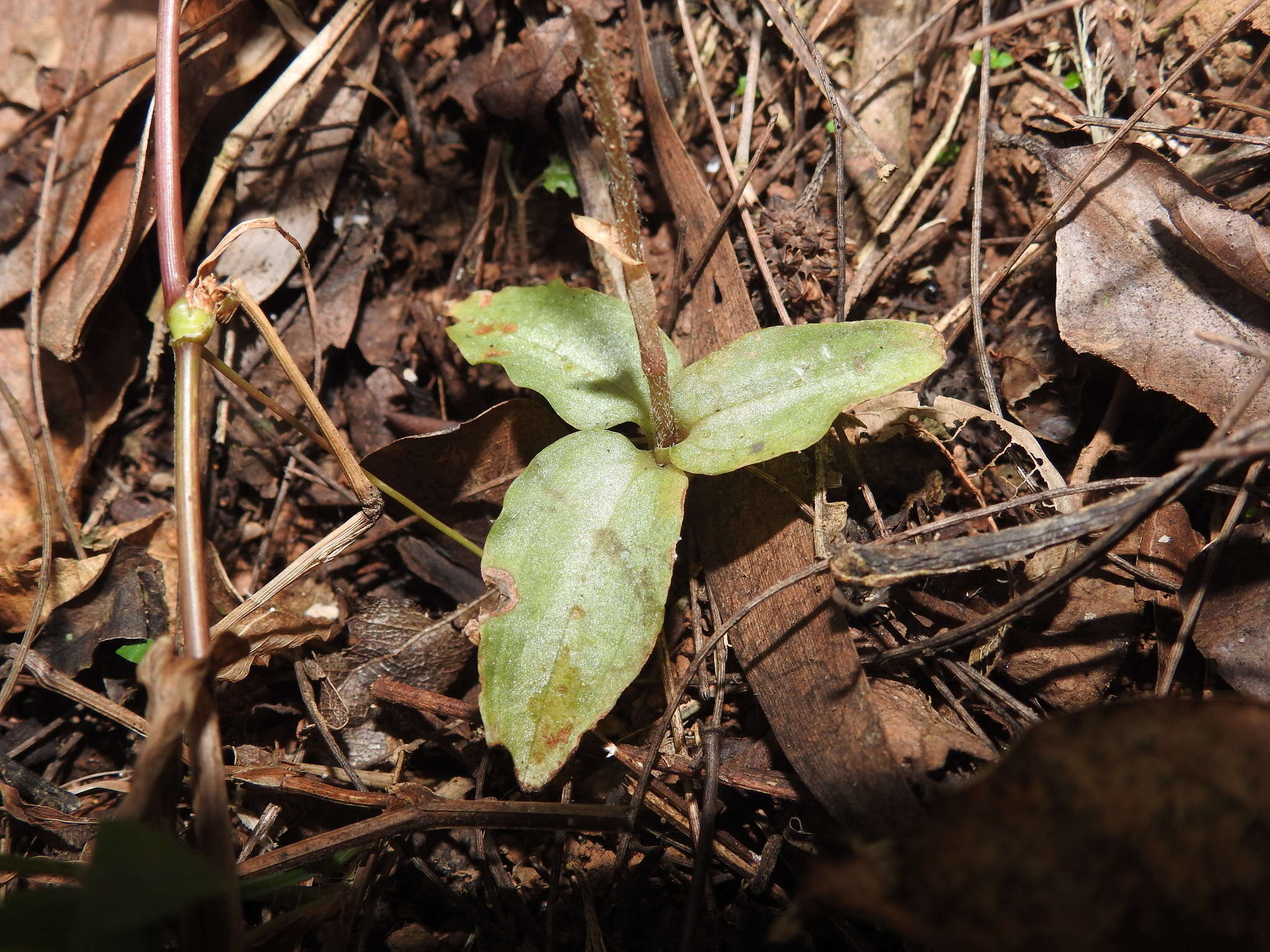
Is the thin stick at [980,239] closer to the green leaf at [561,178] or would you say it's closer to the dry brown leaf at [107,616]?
the green leaf at [561,178]

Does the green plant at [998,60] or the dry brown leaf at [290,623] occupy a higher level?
the green plant at [998,60]

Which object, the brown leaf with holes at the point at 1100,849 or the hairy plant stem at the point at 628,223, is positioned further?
the hairy plant stem at the point at 628,223

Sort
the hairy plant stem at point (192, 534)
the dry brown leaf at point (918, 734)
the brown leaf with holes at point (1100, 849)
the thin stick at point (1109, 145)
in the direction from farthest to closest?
the thin stick at point (1109, 145) < the dry brown leaf at point (918, 734) < the hairy plant stem at point (192, 534) < the brown leaf with holes at point (1100, 849)

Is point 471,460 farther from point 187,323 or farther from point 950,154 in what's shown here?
point 950,154

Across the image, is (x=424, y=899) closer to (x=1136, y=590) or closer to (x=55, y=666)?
(x=55, y=666)

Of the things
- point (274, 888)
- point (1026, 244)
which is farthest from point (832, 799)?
point (1026, 244)

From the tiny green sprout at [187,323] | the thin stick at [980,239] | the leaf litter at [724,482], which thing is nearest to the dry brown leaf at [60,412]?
the leaf litter at [724,482]

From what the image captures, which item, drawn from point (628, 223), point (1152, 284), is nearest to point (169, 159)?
point (628, 223)
